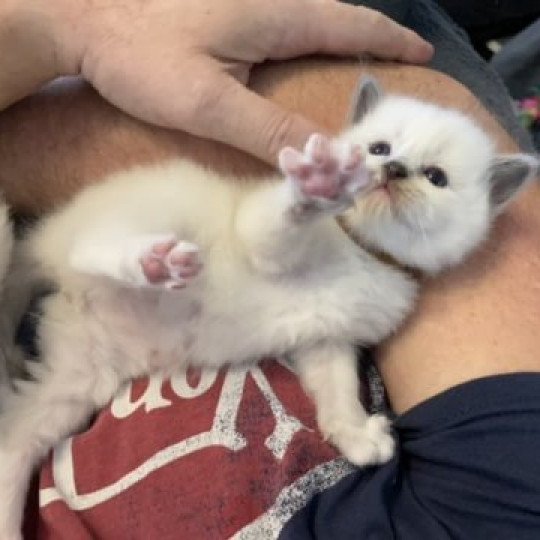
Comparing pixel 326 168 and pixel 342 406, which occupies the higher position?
pixel 326 168

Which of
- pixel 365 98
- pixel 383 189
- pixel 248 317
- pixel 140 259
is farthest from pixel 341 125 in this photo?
pixel 140 259

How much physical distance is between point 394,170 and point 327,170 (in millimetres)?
229

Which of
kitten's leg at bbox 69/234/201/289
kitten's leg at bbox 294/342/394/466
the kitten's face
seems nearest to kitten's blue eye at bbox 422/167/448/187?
Result: the kitten's face

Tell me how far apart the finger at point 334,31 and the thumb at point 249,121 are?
5.0 inches

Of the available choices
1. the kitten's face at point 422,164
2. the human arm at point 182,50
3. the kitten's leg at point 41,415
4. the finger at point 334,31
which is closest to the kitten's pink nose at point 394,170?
the kitten's face at point 422,164

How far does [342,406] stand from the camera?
0.97m

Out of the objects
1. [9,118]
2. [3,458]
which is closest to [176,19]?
[9,118]

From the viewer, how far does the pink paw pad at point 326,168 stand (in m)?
0.76

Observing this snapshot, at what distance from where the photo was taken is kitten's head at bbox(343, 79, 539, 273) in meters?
0.97

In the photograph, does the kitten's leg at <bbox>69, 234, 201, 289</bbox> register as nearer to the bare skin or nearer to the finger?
the bare skin

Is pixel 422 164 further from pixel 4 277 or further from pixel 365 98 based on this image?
pixel 4 277

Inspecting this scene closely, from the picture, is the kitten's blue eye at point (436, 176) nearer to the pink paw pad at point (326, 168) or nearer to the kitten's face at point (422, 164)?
the kitten's face at point (422, 164)

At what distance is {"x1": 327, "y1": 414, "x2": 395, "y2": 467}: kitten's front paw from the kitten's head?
22 centimetres

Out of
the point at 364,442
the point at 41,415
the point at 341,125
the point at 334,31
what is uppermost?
the point at 334,31
